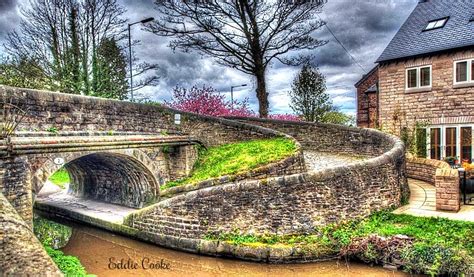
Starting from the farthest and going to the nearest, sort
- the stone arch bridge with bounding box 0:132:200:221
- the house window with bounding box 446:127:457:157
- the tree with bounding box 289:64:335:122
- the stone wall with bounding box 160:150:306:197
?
the tree with bounding box 289:64:335:122
the house window with bounding box 446:127:457:157
the stone wall with bounding box 160:150:306:197
the stone arch bridge with bounding box 0:132:200:221

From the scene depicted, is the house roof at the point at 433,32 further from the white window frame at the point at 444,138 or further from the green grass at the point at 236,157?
the green grass at the point at 236,157

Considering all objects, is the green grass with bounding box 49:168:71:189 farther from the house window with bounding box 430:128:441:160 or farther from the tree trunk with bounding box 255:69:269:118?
the house window with bounding box 430:128:441:160

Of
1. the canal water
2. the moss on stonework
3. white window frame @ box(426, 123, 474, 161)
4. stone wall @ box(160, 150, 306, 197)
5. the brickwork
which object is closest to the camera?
the canal water

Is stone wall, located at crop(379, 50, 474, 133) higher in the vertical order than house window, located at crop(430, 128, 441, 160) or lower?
higher

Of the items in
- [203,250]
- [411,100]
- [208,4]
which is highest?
[208,4]

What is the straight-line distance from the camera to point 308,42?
1991 cm

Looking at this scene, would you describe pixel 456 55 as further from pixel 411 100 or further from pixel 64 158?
pixel 64 158

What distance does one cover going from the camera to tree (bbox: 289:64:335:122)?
99.9 feet

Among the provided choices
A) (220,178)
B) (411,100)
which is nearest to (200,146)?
(220,178)

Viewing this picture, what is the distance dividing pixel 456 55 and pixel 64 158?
15.4 meters

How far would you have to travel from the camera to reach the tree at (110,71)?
771 inches

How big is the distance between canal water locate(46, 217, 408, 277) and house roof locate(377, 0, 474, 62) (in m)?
11.9

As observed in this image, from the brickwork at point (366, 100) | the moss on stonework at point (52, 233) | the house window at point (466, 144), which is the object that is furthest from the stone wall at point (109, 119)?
the brickwork at point (366, 100)

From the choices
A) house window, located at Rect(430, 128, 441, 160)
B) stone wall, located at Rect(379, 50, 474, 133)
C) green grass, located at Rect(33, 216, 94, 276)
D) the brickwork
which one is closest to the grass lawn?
green grass, located at Rect(33, 216, 94, 276)
